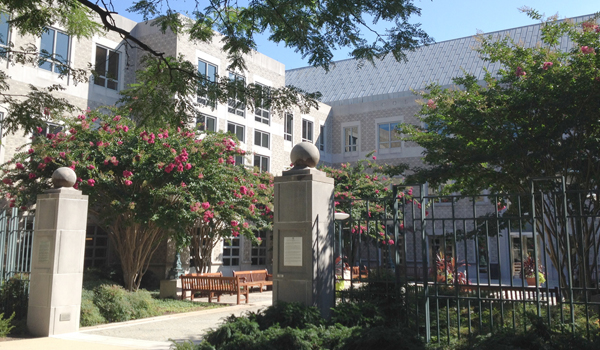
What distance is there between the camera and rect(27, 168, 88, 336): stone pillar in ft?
32.1

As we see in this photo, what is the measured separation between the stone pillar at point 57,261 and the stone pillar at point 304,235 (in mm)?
4417

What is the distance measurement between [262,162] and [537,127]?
1768cm

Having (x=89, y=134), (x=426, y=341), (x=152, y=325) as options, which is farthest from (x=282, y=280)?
(x=89, y=134)

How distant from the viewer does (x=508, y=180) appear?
1205cm

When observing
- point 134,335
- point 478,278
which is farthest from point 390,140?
point 478,278

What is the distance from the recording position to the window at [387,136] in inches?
1236

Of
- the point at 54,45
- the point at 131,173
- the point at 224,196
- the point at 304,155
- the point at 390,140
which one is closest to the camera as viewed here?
the point at 304,155

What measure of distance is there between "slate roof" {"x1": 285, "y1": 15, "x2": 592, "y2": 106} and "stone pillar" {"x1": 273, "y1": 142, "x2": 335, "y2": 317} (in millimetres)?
24238

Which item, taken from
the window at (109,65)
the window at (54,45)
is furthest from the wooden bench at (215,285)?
the window at (109,65)

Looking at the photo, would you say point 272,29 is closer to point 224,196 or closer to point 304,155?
point 304,155

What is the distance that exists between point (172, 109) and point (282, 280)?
3.55 meters

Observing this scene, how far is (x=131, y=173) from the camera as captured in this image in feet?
47.9

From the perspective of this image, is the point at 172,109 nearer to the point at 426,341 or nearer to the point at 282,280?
the point at 282,280

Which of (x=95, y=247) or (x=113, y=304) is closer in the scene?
(x=113, y=304)
